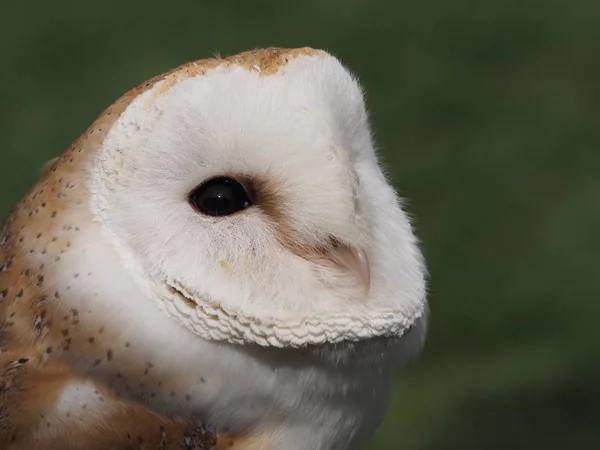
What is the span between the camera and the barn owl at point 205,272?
4.12 ft

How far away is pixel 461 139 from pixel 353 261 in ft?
8.07

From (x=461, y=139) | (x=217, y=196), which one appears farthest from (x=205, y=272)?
(x=461, y=139)

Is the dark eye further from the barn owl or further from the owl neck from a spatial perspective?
the owl neck

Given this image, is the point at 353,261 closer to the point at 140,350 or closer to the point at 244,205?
Answer: the point at 244,205

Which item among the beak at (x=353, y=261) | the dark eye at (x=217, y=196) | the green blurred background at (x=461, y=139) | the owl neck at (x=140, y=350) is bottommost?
the green blurred background at (x=461, y=139)

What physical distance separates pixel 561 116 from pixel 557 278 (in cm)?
88

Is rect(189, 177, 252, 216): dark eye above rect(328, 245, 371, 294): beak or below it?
above

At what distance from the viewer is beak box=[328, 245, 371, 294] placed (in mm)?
1290

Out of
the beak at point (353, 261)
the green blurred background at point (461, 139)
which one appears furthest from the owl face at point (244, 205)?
the green blurred background at point (461, 139)

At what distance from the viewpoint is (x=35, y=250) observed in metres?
1.35

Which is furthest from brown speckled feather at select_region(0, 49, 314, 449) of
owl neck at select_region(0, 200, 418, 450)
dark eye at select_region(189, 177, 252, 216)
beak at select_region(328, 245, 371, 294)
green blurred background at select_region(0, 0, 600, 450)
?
green blurred background at select_region(0, 0, 600, 450)

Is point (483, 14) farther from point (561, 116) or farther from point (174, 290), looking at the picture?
point (174, 290)

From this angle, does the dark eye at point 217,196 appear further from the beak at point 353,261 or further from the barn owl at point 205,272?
the beak at point 353,261

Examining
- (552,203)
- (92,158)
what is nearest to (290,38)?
(552,203)
